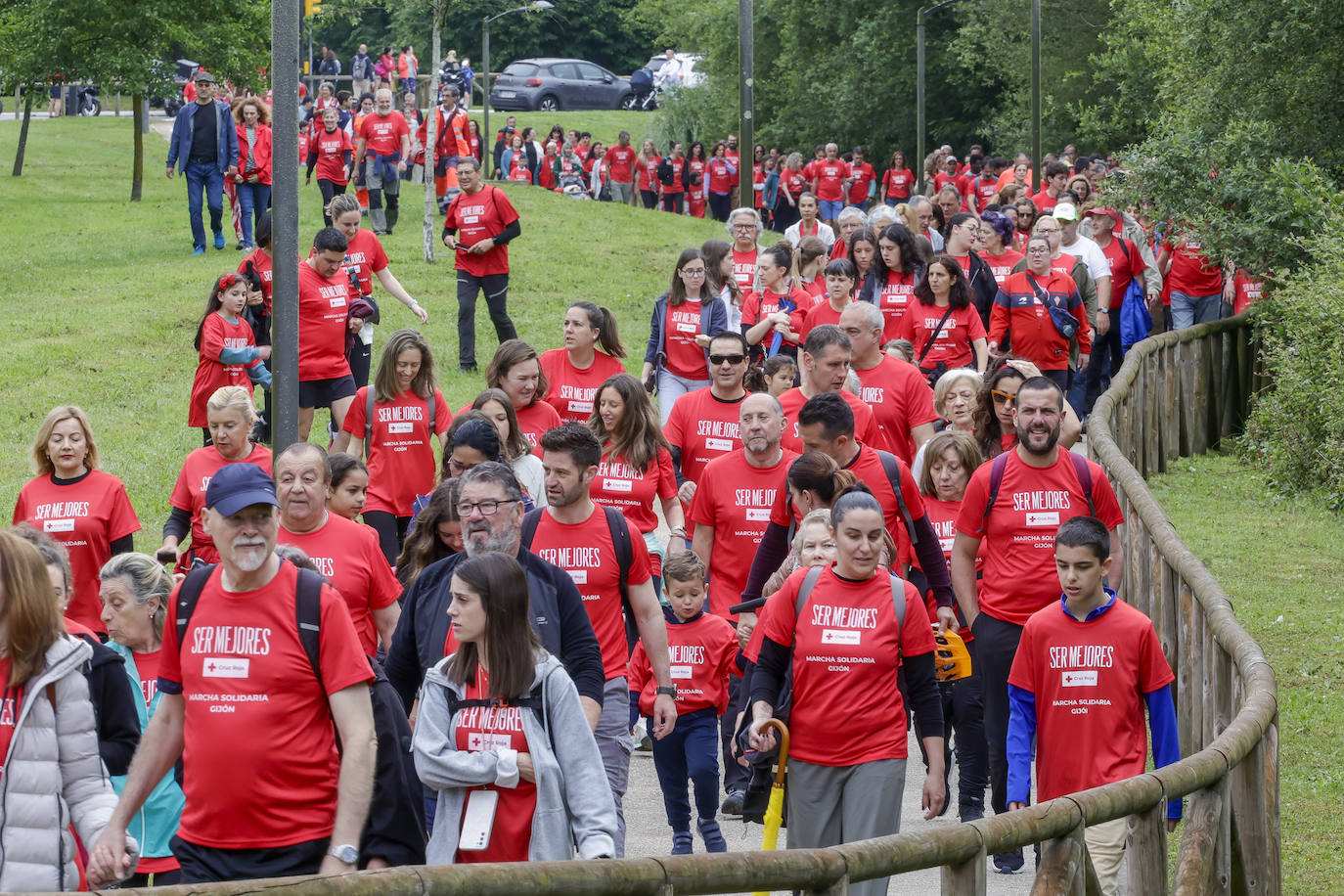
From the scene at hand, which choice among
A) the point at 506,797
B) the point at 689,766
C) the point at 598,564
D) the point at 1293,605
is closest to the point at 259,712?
the point at 506,797

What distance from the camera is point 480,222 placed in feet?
58.0

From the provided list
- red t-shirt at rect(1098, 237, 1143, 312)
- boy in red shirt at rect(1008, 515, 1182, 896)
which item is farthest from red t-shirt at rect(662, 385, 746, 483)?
red t-shirt at rect(1098, 237, 1143, 312)

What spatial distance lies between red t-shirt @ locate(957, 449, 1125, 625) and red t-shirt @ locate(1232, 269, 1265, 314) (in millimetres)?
13529

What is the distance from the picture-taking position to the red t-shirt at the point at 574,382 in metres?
11.2

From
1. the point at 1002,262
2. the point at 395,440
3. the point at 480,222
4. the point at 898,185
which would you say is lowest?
the point at 395,440

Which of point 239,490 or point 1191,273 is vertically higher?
point 1191,273

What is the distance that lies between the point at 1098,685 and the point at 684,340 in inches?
252

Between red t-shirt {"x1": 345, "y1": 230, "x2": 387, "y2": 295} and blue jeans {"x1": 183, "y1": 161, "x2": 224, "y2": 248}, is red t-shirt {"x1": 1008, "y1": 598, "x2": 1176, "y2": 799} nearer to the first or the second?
red t-shirt {"x1": 345, "y1": 230, "x2": 387, "y2": 295}

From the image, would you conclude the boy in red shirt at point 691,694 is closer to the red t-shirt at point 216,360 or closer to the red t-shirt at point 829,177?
the red t-shirt at point 216,360

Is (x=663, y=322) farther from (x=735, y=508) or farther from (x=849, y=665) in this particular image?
(x=849, y=665)

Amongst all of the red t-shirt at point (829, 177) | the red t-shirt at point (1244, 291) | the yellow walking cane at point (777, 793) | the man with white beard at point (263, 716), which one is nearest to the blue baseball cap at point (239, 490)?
the man with white beard at point (263, 716)

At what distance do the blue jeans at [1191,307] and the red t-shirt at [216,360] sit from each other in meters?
12.1

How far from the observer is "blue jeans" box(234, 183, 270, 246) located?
79.8 feet

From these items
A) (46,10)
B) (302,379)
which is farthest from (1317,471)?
(46,10)
